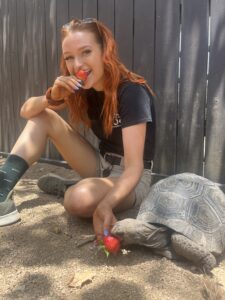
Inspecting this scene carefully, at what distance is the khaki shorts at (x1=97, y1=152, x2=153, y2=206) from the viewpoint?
8.55 feet

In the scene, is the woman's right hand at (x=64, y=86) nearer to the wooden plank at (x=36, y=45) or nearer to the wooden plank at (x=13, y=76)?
the wooden plank at (x=36, y=45)

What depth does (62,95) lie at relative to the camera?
8.33 ft

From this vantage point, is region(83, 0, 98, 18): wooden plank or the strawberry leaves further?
region(83, 0, 98, 18): wooden plank

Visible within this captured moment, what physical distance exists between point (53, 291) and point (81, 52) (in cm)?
130

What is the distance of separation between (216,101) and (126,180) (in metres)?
1.14

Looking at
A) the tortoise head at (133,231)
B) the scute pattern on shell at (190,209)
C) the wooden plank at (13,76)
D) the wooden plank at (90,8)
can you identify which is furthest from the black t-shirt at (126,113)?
the wooden plank at (13,76)

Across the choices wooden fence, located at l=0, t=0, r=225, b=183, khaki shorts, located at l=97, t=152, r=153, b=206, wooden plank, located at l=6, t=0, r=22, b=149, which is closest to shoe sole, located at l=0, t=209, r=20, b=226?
khaki shorts, located at l=97, t=152, r=153, b=206

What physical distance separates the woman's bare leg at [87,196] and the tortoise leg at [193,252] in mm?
586

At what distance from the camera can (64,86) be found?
7.70 feet

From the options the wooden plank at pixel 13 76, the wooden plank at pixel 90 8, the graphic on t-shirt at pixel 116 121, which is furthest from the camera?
the wooden plank at pixel 13 76

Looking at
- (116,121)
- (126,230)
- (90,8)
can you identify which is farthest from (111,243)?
(90,8)

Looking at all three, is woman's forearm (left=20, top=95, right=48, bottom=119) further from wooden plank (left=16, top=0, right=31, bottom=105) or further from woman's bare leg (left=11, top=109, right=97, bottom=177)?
wooden plank (left=16, top=0, right=31, bottom=105)

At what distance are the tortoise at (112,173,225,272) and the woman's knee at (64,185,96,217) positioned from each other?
33 centimetres

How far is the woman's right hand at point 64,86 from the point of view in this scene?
7.52 feet
